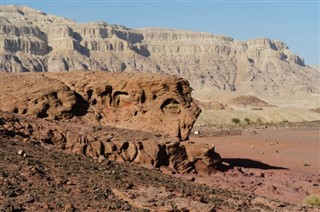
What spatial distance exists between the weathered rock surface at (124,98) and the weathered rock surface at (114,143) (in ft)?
6.34

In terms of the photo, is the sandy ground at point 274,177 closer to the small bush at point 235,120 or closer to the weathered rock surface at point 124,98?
the weathered rock surface at point 124,98

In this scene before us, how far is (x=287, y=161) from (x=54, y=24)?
547ft

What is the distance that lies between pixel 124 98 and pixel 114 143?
453 cm

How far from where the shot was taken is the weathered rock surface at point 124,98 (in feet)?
67.6

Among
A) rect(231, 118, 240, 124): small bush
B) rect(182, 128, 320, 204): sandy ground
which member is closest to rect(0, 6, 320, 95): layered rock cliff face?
rect(231, 118, 240, 124): small bush

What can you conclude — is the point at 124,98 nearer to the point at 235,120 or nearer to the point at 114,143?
the point at 114,143

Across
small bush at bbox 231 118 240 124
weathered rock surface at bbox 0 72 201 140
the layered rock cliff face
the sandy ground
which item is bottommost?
the sandy ground

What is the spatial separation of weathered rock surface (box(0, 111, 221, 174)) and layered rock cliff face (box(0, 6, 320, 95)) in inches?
5182

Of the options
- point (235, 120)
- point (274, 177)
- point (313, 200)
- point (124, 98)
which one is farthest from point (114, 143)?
point (235, 120)

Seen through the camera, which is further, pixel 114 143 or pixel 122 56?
pixel 122 56

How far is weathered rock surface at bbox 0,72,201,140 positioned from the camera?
811 inches

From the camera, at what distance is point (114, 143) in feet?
56.6

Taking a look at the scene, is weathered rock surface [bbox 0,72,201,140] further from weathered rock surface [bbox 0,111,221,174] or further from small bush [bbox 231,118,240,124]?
small bush [bbox 231,118,240,124]

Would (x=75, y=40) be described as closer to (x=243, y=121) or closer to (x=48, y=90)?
(x=243, y=121)
